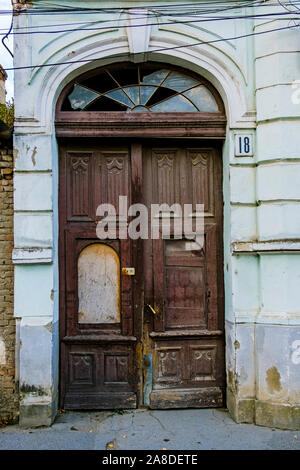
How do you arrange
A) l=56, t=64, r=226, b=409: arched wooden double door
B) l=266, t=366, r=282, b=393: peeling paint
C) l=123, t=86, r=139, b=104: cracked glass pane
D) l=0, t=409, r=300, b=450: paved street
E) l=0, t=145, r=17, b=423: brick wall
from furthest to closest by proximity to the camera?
l=123, t=86, r=139, b=104: cracked glass pane < l=56, t=64, r=226, b=409: arched wooden double door < l=0, t=145, r=17, b=423: brick wall < l=266, t=366, r=282, b=393: peeling paint < l=0, t=409, r=300, b=450: paved street

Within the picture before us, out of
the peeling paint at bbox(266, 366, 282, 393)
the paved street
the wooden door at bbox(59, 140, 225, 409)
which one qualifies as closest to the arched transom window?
the wooden door at bbox(59, 140, 225, 409)

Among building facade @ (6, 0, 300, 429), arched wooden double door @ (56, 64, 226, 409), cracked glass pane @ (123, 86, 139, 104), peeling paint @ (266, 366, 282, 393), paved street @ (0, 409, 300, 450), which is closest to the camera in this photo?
paved street @ (0, 409, 300, 450)

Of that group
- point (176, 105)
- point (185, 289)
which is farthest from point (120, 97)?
point (185, 289)

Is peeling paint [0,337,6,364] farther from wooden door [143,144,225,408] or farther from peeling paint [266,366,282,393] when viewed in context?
peeling paint [266,366,282,393]

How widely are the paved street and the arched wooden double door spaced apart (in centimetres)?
18

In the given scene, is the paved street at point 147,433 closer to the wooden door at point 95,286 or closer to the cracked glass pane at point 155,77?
the wooden door at point 95,286

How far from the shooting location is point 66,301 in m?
4.68

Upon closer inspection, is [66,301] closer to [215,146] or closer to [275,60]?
[215,146]

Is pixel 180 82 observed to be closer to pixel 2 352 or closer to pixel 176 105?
pixel 176 105

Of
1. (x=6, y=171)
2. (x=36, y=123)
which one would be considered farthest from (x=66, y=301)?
(x=36, y=123)

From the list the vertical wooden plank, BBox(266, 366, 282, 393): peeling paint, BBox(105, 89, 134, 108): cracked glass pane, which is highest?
BBox(105, 89, 134, 108): cracked glass pane

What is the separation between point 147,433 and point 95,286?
64.6 inches

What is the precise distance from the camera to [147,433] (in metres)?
4.09

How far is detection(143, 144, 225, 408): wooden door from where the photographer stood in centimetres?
470
